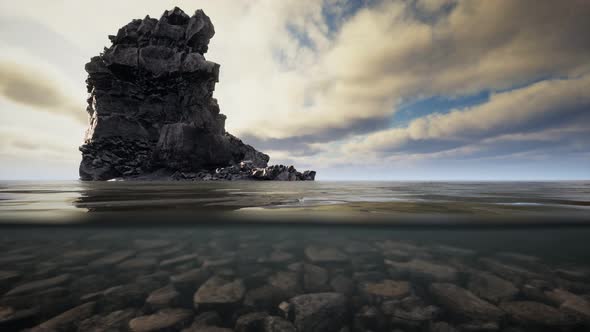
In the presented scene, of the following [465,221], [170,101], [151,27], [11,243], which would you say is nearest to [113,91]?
[170,101]

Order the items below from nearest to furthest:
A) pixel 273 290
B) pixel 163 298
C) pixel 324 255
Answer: pixel 163 298 → pixel 273 290 → pixel 324 255

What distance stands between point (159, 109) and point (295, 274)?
281 feet

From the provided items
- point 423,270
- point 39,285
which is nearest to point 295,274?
A: point 423,270

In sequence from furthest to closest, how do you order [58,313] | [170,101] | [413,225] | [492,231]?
[170,101] → [413,225] → [492,231] → [58,313]

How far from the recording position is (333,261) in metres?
3.24

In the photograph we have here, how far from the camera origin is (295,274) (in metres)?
2.83

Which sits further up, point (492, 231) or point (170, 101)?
point (170, 101)

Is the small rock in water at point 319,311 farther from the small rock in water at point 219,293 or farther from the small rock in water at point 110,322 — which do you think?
the small rock in water at point 110,322

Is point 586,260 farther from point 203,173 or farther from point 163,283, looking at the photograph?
point 203,173

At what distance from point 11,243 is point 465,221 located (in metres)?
→ 8.64

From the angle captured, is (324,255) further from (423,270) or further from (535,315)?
(535,315)

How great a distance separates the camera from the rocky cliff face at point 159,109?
65.1m

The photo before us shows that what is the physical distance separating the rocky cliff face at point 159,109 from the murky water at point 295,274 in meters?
58.0

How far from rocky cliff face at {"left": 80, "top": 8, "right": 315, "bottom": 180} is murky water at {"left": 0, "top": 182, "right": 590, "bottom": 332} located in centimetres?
5795
